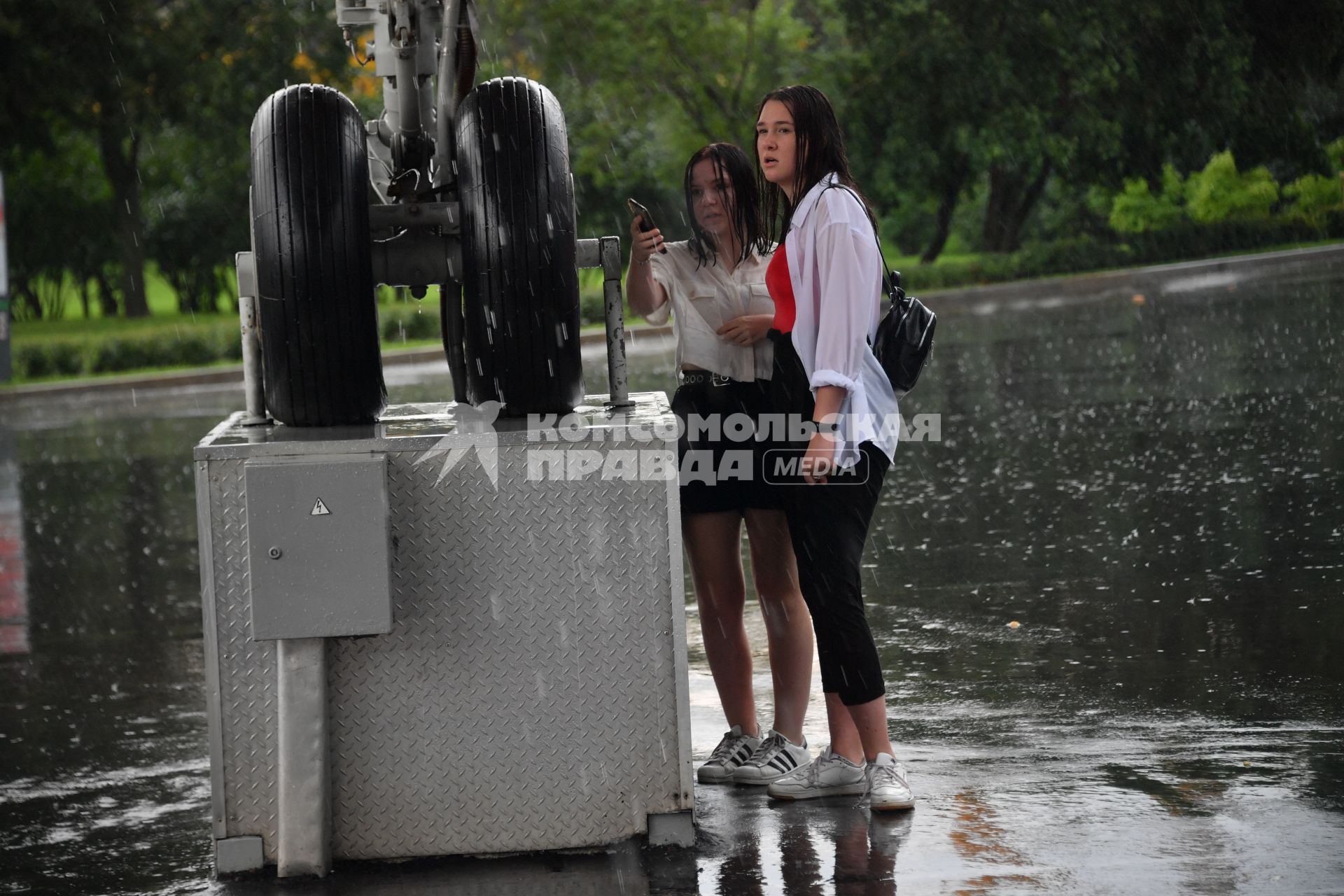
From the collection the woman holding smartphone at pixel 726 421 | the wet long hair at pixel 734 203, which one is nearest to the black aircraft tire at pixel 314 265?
the woman holding smartphone at pixel 726 421

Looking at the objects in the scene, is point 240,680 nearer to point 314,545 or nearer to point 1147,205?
point 314,545

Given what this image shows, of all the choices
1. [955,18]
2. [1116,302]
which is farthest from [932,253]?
[1116,302]

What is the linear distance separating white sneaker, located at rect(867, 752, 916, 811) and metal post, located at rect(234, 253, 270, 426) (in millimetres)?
1887

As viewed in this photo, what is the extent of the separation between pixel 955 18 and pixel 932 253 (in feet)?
17.4

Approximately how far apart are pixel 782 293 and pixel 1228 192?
33.2 meters

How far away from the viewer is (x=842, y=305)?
4020 mm

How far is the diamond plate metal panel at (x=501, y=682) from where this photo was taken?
395cm

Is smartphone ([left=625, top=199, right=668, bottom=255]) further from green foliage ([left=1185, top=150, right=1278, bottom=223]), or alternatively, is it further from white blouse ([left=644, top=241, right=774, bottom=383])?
green foliage ([left=1185, top=150, right=1278, bottom=223])

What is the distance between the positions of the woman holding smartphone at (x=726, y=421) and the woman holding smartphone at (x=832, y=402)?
0.38 ft

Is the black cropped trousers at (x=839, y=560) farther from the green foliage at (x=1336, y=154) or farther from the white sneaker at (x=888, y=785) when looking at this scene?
the green foliage at (x=1336, y=154)

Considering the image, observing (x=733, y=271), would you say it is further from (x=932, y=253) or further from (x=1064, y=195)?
(x=1064, y=195)

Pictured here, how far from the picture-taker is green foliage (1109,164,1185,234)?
1412 inches

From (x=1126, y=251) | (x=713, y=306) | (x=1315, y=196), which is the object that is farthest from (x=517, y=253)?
(x=1315, y=196)

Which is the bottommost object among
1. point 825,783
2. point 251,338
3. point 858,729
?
point 825,783
